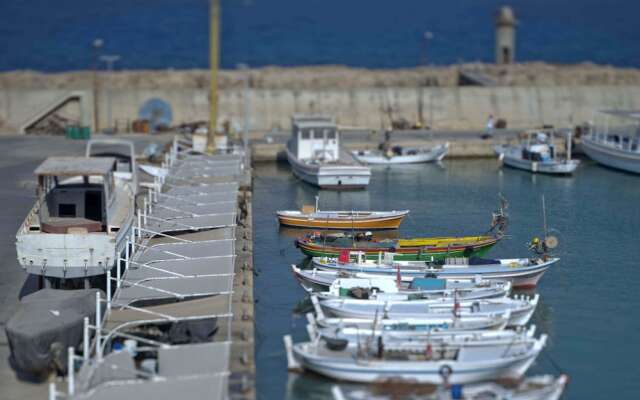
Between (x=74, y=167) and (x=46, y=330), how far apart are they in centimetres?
899

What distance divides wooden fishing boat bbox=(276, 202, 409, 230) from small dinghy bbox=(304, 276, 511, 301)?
1048 centimetres

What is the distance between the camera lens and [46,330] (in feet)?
79.8

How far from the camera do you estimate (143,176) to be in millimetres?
48625

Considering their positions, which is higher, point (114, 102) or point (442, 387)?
point (114, 102)

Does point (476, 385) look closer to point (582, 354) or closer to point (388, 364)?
point (388, 364)

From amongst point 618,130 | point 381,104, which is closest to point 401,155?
point 381,104

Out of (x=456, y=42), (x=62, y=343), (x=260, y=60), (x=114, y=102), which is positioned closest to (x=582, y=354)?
(x=62, y=343)

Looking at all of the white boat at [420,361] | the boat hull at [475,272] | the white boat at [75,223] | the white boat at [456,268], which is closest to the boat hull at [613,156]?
the white boat at [456,268]

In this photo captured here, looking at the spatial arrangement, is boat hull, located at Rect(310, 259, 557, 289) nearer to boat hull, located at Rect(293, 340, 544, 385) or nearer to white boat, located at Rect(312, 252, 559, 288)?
white boat, located at Rect(312, 252, 559, 288)

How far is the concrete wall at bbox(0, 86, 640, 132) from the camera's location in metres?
63.7

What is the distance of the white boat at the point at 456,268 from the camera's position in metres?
32.4

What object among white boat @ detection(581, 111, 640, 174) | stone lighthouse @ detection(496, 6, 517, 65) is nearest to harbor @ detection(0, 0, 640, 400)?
Answer: white boat @ detection(581, 111, 640, 174)

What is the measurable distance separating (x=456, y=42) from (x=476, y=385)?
16662 cm

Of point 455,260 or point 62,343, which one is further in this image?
point 455,260
